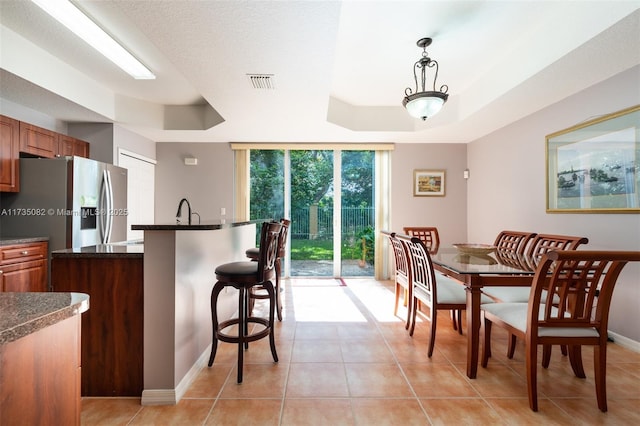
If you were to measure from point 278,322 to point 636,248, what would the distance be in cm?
320

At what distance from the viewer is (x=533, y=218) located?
3668mm

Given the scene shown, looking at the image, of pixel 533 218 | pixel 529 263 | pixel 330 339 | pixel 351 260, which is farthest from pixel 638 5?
pixel 351 260

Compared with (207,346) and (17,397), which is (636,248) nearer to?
(207,346)

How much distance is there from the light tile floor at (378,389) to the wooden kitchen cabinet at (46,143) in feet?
9.23

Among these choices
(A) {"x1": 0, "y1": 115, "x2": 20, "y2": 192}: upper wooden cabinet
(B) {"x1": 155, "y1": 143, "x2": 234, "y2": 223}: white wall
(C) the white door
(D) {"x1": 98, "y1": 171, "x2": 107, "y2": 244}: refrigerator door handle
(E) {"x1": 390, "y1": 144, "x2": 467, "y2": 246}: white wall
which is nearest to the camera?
(A) {"x1": 0, "y1": 115, "x2": 20, "y2": 192}: upper wooden cabinet

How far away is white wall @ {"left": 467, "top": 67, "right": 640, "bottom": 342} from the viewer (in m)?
2.59

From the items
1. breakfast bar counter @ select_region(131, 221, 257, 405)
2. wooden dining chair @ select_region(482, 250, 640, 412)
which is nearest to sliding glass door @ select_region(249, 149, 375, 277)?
breakfast bar counter @ select_region(131, 221, 257, 405)

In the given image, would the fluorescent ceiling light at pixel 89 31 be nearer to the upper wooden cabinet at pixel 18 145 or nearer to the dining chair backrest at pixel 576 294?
the upper wooden cabinet at pixel 18 145

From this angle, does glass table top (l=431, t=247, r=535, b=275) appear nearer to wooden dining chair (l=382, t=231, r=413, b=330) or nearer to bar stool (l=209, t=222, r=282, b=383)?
wooden dining chair (l=382, t=231, r=413, b=330)

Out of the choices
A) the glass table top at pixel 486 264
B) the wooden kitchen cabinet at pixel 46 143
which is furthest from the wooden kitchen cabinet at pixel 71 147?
the glass table top at pixel 486 264

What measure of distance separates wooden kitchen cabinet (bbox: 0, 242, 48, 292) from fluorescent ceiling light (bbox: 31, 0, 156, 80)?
192 centimetres

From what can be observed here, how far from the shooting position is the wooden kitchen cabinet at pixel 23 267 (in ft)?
8.68

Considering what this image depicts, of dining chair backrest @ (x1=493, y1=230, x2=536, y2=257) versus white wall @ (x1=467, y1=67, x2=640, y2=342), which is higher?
white wall @ (x1=467, y1=67, x2=640, y2=342)

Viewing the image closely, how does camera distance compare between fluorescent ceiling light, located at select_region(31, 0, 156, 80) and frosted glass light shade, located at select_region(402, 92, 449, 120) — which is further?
frosted glass light shade, located at select_region(402, 92, 449, 120)
